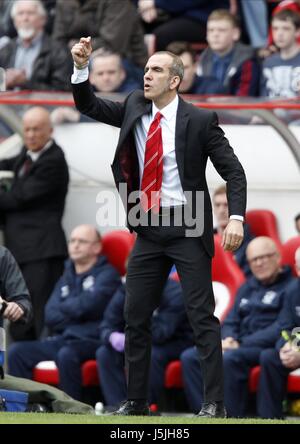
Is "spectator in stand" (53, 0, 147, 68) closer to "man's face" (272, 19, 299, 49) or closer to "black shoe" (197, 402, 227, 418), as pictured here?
"man's face" (272, 19, 299, 49)

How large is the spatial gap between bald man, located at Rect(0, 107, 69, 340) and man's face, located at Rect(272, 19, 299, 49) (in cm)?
234

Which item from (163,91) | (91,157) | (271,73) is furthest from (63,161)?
(163,91)

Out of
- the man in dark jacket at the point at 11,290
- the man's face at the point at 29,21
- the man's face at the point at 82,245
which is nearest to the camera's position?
the man in dark jacket at the point at 11,290

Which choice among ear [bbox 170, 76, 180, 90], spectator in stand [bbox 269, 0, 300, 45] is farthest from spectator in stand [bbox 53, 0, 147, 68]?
ear [bbox 170, 76, 180, 90]

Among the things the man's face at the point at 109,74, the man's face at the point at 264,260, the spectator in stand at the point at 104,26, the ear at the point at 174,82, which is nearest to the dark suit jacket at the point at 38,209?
the man's face at the point at 109,74

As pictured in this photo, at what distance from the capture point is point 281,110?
11.9 m

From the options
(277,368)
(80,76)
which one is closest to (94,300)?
(277,368)

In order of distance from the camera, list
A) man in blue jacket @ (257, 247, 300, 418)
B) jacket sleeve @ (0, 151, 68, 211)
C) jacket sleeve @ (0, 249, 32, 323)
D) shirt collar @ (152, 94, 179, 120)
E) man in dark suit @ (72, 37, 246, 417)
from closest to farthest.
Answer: man in dark suit @ (72, 37, 246, 417) → shirt collar @ (152, 94, 179, 120) → jacket sleeve @ (0, 249, 32, 323) → man in blue jacket @ (257, 247, 300, 418) → jacket sleeve @ (0, 151, 68, 211)

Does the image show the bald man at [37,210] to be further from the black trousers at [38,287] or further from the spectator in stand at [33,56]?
the spectator in stand at [33,56]

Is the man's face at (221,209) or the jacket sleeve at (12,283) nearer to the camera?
the jacket sleeve at (12,283)

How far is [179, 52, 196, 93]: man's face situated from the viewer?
523 inches

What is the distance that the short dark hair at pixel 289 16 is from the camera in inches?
531

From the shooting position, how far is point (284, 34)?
13.4 metres

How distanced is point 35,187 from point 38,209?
0.25 metres
